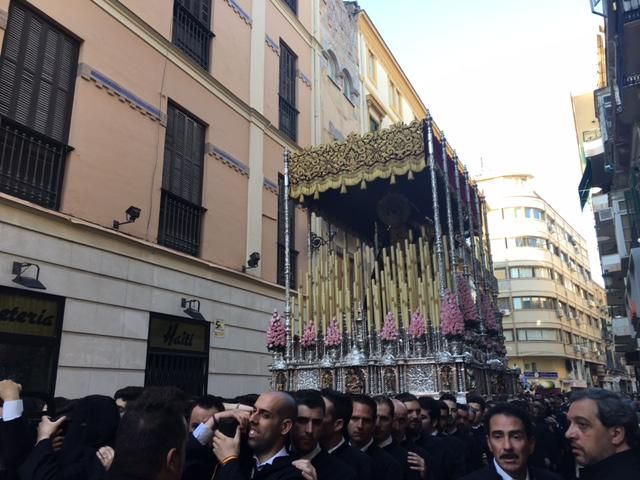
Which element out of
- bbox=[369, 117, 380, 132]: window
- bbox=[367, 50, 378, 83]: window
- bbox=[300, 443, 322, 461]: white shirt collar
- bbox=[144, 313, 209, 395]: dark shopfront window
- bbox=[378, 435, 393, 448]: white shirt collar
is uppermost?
bbox=[367, 50, 378, 83]: window

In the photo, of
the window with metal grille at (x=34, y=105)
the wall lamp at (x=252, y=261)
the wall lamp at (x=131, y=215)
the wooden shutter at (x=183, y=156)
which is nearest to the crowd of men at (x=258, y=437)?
the window with metal grille at (x=34, y=105)

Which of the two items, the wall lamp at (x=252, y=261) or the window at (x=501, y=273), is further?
the window at (x=501, y=273)

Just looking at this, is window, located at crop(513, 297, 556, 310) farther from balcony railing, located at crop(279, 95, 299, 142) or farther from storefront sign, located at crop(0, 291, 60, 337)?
storefront sign, located at crop(0, 291, 60, 337)

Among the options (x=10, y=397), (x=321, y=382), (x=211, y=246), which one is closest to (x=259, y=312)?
(x=211, y=246)

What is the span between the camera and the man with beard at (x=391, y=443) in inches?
162

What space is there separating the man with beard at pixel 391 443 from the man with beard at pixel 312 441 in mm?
1038

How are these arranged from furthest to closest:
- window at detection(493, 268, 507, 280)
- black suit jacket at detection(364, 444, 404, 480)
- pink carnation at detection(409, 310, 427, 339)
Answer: window at detection(493, 268, 507, 280) < pink carnation at detection(409, 310, 427, 339) < black suit jacket at detection(364, 444, 404, 480)

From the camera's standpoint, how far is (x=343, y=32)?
63.0ft

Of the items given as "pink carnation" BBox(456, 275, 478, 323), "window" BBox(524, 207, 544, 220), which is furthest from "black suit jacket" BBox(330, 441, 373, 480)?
"window" BBox(524, 207, 544, 220)

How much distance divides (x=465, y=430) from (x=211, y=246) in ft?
21.3

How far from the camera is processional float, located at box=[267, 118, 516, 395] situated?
8.69 meters

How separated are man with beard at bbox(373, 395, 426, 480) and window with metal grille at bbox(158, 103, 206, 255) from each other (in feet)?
21.5

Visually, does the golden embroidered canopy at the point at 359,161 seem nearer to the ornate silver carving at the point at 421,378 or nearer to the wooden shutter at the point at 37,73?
the ornate silver carving at the point at 421,378

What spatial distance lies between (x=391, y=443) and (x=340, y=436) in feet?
2.62
